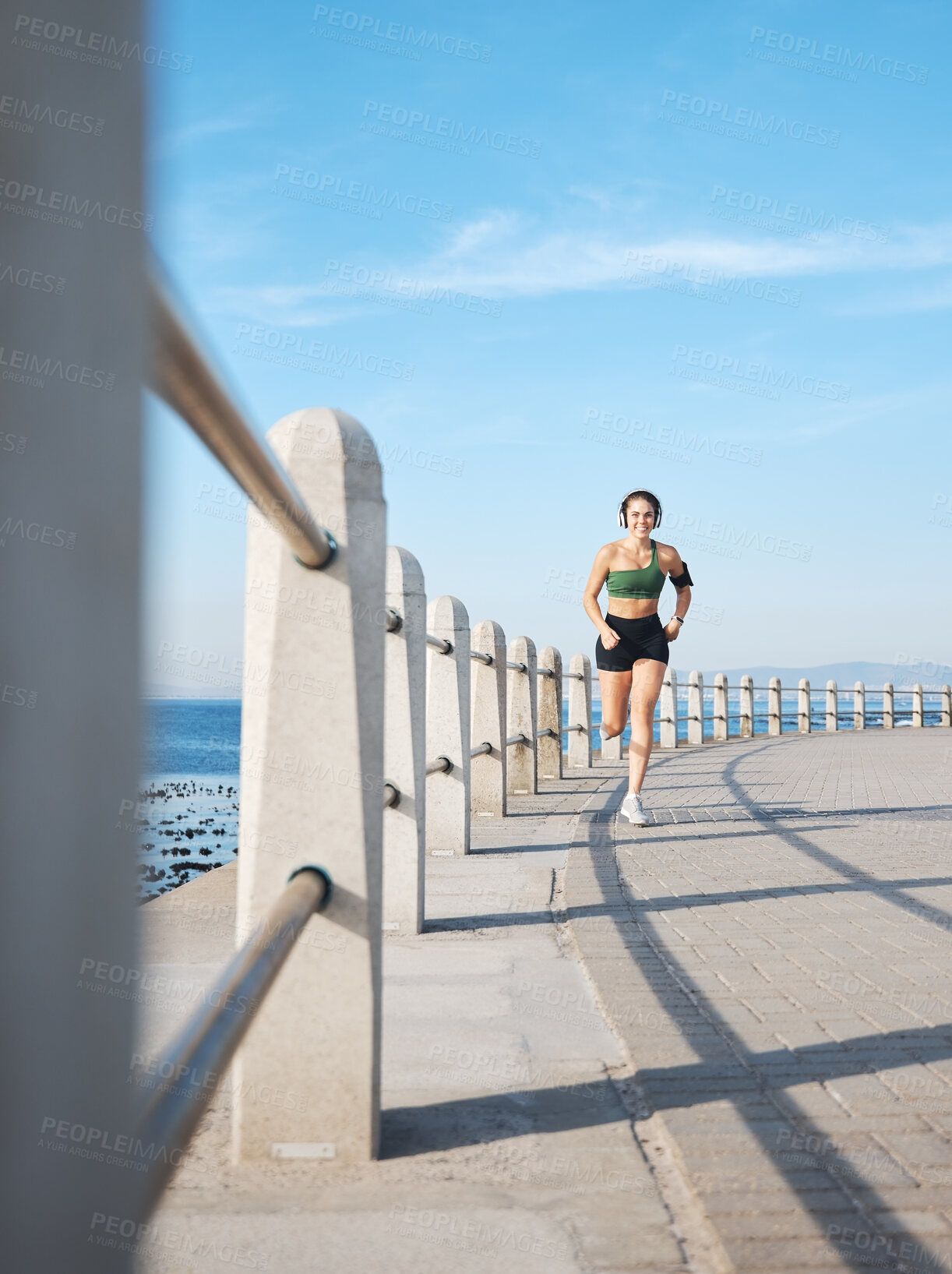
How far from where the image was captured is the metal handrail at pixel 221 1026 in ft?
2.97

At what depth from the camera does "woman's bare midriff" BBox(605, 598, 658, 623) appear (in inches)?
328

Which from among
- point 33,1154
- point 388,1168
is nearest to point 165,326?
point 33,1154

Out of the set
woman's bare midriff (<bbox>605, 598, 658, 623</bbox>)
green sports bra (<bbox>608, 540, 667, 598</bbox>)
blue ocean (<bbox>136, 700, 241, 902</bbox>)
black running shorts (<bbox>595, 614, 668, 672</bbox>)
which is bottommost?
blue ocean (<bbox>136, 700, 241, 902</bbox>)

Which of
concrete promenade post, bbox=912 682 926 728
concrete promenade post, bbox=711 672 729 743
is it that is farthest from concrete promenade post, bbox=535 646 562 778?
concrete promenade post, bbox=912 682 926 728

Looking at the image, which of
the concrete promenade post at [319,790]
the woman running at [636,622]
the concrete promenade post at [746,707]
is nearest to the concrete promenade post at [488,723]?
the woman running at [636,622]

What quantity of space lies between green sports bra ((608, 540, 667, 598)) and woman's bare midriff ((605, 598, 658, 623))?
3 centimetres

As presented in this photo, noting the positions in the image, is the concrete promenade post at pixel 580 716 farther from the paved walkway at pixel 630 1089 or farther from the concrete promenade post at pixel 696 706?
the paved walkway at pixel 630 1089

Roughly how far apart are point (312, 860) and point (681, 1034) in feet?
5.04

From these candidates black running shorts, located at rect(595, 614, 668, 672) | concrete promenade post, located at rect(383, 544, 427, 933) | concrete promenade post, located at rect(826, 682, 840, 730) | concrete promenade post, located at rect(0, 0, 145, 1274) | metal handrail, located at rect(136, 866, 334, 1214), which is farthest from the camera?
concrete promenade post, located at rect(826, 682, 840, 730)

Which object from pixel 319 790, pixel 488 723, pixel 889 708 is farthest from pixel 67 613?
pixel 889 708

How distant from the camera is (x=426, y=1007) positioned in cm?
359

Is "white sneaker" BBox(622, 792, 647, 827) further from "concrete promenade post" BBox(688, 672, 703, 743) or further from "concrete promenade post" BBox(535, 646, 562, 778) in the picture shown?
"concrete promenade post" BBox(688, 672, 703, 743)

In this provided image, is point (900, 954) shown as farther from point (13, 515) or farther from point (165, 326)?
point (13, 515)

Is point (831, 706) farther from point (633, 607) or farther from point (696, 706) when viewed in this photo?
point (633, 607)
